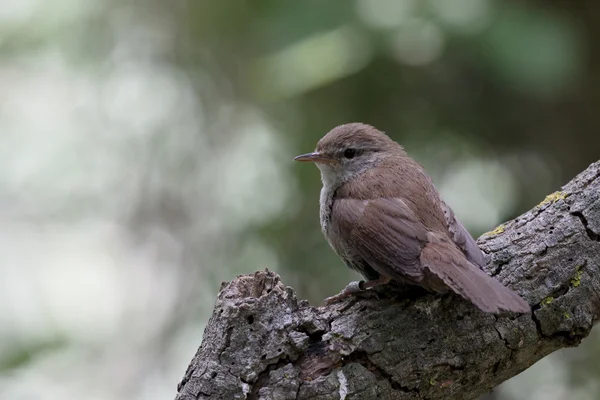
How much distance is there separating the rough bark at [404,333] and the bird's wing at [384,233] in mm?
145

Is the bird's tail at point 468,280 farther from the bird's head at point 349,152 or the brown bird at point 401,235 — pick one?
the bird's head at point 349,152

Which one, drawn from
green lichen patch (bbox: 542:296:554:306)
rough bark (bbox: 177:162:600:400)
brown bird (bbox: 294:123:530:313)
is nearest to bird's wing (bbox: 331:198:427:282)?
brown bird (bbox: 294:123:530:313)

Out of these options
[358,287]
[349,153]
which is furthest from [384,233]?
[349,153]

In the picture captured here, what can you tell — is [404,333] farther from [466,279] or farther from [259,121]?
[259,121]

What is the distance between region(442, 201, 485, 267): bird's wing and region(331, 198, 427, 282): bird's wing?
0.50ft

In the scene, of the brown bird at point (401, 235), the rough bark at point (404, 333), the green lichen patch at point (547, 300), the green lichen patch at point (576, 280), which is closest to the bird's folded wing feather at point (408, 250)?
the brown bird at point (401, 235)

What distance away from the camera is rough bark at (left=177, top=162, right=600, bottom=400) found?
2643 millimetres

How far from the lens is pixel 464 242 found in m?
3.01

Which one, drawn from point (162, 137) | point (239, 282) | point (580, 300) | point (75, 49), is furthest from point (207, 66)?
point (580, 300)

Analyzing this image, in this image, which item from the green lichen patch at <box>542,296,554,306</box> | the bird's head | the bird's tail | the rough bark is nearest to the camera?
the bird's tail

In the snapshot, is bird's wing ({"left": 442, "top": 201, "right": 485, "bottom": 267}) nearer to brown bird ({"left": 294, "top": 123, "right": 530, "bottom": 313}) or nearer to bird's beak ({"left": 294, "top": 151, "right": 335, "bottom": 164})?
brown bird ({"left": 294, "top": 123, "right": 530, "bottom": 313})

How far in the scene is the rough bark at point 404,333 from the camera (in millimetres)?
2643

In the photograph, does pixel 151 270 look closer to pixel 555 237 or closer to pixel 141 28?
pixel 141 28

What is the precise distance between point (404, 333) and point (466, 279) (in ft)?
1.08
